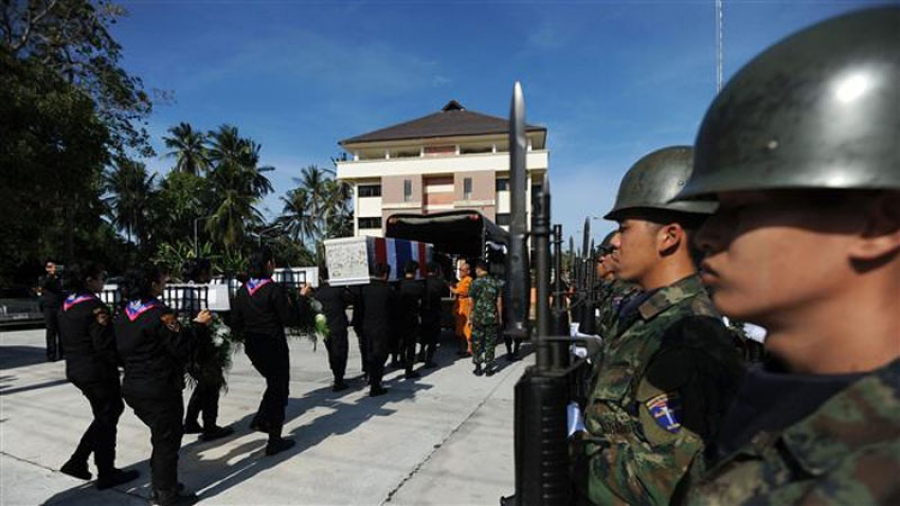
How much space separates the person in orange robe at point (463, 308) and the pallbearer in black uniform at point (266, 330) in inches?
173

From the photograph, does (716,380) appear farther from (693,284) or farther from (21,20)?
(21,20)

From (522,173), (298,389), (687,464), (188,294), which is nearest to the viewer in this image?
(522,173)

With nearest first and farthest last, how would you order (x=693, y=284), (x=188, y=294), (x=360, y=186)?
1. (x=693, y=284)
2. (x=188, y=294)
3. (x=360, y=186)

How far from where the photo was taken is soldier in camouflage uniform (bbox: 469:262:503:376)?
7.70m

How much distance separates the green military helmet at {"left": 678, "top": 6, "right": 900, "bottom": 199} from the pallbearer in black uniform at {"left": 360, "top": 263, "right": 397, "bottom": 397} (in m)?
5.91

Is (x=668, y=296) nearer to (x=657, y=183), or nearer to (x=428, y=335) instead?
(x=657, y=183)

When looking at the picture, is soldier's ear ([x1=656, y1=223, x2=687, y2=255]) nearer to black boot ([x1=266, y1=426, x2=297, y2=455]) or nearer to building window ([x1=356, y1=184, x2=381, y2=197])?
black boot ([x1=266, y1=426, x2=297, y2=455])

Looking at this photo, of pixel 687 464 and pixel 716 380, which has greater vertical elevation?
pixel 716 380

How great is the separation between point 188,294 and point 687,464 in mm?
4385

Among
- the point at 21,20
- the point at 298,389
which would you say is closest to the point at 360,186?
the point at 21,20

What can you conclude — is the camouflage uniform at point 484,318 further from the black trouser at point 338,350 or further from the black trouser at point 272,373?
the black trouser at point 272,373

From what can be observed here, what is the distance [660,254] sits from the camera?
1.76 m

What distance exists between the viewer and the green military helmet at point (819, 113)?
70 centimetres

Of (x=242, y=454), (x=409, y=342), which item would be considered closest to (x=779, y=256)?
(x=242, y=454)
